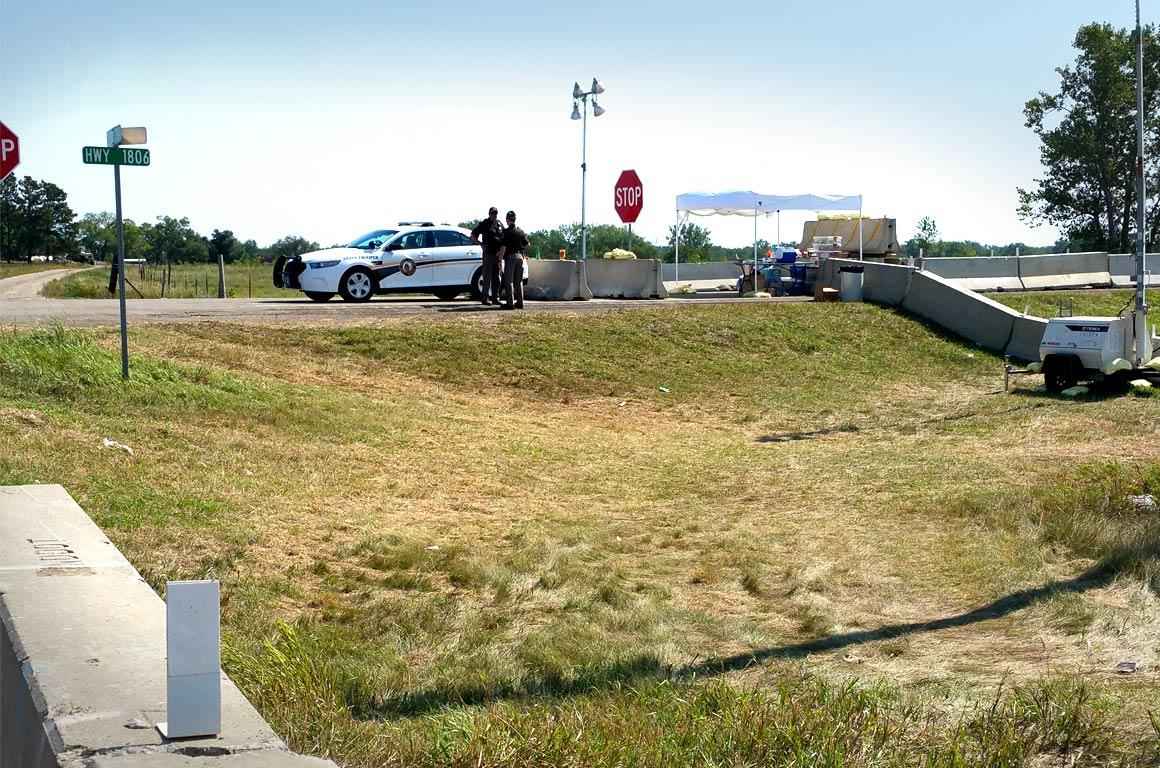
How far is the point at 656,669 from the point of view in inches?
266

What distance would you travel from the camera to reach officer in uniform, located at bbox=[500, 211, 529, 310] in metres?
23.2

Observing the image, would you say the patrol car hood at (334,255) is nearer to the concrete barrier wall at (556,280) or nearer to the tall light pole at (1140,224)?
the concrete barrier wall at (556,280)

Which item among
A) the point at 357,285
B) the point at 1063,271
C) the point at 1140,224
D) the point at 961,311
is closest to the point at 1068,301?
the point at 961,311

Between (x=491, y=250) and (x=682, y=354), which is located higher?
(x=491, y=250)

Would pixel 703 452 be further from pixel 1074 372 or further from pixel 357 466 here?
pixel 1074 372

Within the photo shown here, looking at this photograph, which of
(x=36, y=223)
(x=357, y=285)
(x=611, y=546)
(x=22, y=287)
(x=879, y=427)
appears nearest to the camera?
(x=611, y=546)

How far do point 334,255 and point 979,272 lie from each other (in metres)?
17.6

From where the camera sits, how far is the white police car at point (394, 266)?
26.1 metres

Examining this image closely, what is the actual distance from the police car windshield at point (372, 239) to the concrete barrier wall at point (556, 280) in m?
3.33

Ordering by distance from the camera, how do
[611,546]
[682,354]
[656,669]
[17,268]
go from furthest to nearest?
[17,268] < [682,354] < [611,546] < [656,669]

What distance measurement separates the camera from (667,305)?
26.3 metres

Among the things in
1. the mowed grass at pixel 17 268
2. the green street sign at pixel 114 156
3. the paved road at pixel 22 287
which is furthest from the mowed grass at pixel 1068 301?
the mowed grass at pixel 17 268

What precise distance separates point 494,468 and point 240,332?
7.47m

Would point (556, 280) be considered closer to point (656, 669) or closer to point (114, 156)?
point (114, 156)
